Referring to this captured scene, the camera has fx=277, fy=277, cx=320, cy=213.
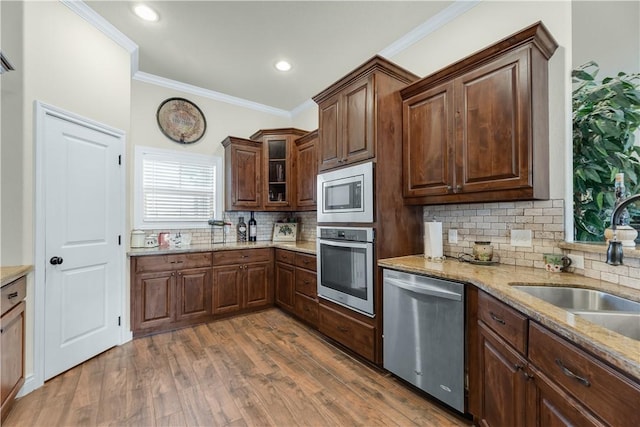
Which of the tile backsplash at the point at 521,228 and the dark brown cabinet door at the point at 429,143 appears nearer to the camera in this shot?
the tile backsplash at the point at 521,228

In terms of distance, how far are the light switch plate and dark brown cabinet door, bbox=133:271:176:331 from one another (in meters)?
3.28

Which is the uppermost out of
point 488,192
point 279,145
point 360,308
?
point 279,145

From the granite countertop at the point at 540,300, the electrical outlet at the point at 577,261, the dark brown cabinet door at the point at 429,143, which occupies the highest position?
the dark brown cabinet door at the point at 429,143

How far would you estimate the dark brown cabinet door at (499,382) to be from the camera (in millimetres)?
1252

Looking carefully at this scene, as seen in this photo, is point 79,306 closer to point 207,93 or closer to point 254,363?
point 254,363

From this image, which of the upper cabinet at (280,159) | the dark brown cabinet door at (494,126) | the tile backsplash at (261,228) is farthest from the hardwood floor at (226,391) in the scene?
the upper cabinet at (280,159)

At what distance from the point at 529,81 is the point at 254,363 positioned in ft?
9.51

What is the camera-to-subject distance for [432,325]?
183cm

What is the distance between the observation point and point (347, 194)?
8.12 feet

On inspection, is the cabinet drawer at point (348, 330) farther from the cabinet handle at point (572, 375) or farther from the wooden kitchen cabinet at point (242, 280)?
the cabinet handle at point (572, 375)

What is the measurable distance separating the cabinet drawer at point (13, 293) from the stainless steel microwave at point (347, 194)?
7.45 ft

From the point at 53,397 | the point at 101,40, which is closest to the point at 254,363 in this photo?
the point at 53,397

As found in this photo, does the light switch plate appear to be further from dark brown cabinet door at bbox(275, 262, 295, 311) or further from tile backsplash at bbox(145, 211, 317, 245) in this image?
tile backsplash at bbox(145, 211, 317, 245)

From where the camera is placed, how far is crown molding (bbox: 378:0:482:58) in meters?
2.35
